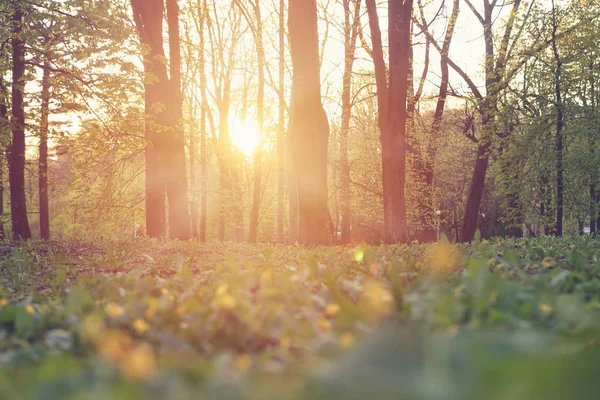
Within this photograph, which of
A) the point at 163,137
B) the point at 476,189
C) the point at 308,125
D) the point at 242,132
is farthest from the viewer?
the point at 242,132

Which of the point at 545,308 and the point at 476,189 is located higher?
the point at 476,189

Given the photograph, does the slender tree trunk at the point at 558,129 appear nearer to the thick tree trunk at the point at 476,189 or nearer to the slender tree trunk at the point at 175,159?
the thick tree trunk at the point at 476,189

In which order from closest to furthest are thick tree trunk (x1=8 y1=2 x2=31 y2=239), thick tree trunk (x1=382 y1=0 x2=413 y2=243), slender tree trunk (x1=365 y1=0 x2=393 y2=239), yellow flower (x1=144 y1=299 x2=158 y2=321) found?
1. yellow flower (x1=144 y1=299 x2=158 y2=321)
2. thick tree trunk (x1=382 y1=0 x2=413 y2=243)
3. slender tree trunk (x1=365 y1=0 x2=393 y2=239)
4. thick tree trunk (x1=8 y1=2 x2=31 y2=239)

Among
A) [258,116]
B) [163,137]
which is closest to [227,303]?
[163,137]

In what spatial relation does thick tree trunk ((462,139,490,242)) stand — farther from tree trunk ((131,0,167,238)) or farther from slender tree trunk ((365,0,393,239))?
tree trunk ((131,0,167,238))

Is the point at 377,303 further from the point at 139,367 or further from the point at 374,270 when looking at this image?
the point at 374,270

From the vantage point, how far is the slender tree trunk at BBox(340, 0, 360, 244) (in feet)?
76.0

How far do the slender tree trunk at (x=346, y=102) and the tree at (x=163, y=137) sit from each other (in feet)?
28.4

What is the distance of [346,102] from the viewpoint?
2639cm

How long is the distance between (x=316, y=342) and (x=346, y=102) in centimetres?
2561

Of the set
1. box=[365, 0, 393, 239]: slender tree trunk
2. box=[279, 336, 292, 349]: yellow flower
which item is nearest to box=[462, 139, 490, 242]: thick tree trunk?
box=[365, 0, 393, 239]: slender tree trunk

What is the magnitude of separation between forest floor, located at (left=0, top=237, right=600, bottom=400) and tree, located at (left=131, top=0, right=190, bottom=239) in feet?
38.1

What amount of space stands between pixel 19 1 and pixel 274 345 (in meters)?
12.4

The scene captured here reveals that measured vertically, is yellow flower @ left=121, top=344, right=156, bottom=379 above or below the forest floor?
above
